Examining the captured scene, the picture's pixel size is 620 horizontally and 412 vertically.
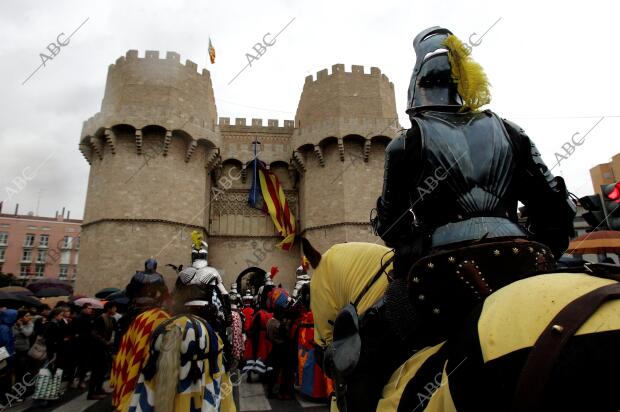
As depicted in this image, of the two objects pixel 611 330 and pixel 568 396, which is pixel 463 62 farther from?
pixel 568 396

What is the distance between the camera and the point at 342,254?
7.69ft

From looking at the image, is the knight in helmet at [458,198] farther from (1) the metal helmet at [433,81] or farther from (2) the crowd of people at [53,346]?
(2) the crowd of people at [53,346]

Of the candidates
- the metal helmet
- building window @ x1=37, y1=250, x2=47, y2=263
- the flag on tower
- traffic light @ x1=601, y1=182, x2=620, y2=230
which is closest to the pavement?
traffic light @ x1=601, y1=182, x2=620, y2=230

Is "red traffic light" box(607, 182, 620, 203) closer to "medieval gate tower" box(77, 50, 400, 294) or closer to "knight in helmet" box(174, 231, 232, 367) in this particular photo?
"knight in helmet" box(174, 231, 232, 367)

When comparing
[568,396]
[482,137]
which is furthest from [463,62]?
[568,396]

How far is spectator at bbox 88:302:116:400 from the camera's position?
22.6 ft

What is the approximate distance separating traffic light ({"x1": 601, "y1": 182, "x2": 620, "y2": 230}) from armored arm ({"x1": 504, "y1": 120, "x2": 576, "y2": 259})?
3306 mm

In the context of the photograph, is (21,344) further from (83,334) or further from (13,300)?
(13,300)

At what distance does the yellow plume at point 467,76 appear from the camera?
1.79 m

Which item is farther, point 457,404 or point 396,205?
point 396,205

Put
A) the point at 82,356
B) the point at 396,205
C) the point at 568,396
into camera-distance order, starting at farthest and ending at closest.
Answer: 1. the point at 82,356
2. the point at 396,205
3. the point at 568,396

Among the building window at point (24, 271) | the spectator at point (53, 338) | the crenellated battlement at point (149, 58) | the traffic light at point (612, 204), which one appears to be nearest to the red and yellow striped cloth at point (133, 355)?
the spectator at point (53, 338)

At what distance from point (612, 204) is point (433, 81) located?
3.77 metres

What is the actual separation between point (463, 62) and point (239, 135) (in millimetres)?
23582
